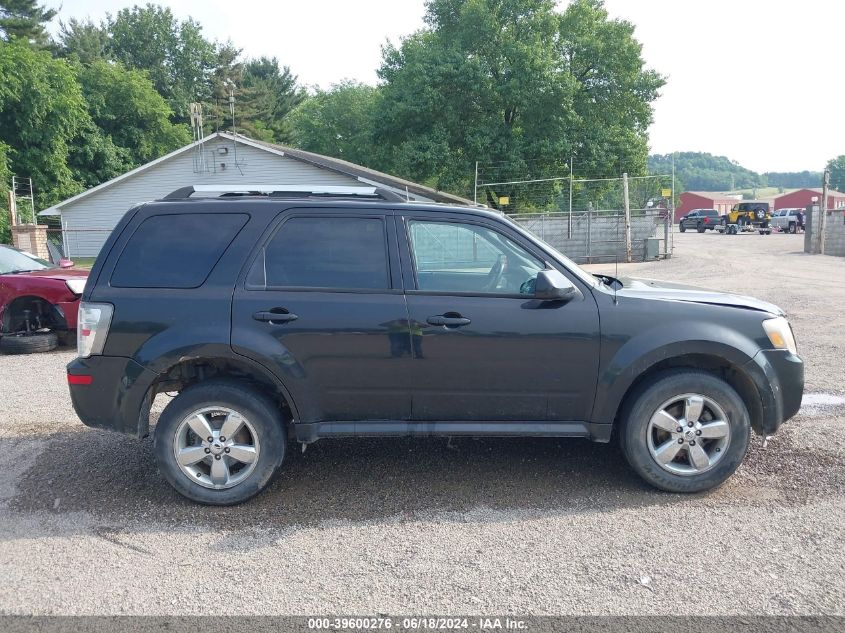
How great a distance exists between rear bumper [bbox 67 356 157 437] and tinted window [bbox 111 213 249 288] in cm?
53

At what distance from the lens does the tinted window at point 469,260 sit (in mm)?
4438

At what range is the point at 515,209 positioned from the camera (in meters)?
30.9

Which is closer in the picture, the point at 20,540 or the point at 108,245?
the point at 20,540

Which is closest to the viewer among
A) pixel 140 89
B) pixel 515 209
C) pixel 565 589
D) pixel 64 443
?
pixel 565 589

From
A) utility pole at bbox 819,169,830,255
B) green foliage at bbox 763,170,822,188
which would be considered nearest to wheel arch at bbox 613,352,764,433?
utility pole at bbox 819,169,830,255

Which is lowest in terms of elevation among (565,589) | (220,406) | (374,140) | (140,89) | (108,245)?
(565,589)

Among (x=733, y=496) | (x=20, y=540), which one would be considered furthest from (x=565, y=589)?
(x=20, y=540)

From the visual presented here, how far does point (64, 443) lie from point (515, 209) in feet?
88.2

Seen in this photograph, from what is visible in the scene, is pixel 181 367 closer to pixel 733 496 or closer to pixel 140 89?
pixel 733 496

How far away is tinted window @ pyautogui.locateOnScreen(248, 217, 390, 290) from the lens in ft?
14.5

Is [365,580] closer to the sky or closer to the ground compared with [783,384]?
closer to the ground

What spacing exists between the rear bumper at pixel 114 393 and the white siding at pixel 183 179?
75.4 ft

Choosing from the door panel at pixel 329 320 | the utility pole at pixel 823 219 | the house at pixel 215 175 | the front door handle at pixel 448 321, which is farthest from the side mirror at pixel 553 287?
the utility pole at pixel 823 219

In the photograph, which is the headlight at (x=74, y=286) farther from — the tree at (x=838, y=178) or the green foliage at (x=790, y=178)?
the green foliage at (x=790, y=178)
